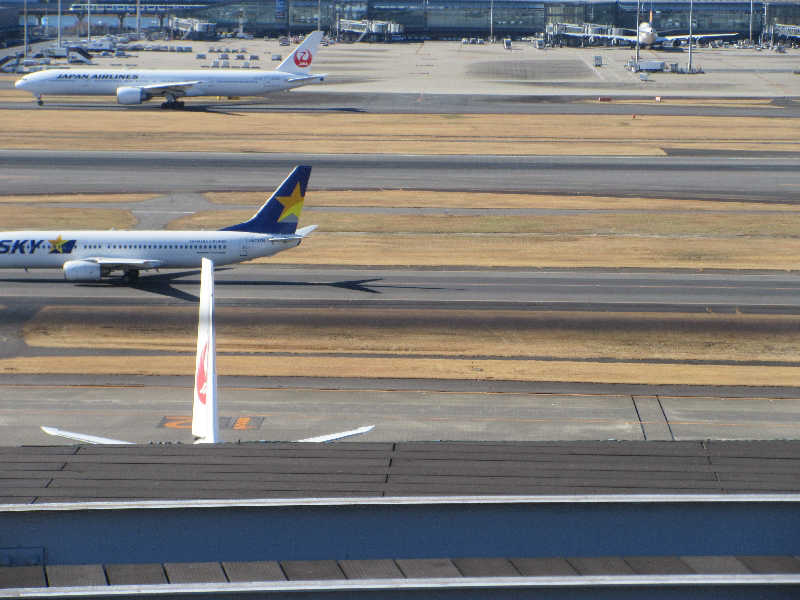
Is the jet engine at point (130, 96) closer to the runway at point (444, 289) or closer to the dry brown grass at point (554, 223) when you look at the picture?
the dry brown grass at point (554, 223)

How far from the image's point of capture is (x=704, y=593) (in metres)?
14.8

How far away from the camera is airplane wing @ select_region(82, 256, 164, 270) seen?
6009cm

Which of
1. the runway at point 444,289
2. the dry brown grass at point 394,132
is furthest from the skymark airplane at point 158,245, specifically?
the dry brown grass at point 394,132

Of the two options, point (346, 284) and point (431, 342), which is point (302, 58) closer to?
point (346, 284)

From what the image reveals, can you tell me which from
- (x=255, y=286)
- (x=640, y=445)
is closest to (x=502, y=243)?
(x=255, y=286)

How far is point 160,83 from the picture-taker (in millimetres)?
145375

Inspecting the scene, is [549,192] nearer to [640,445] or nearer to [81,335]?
[81,335]

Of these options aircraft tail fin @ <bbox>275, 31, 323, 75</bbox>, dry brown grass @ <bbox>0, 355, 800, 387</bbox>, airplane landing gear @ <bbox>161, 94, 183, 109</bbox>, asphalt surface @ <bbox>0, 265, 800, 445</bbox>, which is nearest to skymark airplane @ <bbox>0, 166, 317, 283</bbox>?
asphalt surface @ <bbox>0, 265, 800, 445</bbox>

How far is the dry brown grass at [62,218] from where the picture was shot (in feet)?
260

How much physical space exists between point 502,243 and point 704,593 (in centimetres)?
6079

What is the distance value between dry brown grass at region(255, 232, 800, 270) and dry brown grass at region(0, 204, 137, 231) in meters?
16.5

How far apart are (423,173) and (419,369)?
57289mm

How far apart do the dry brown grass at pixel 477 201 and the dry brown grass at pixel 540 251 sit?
11487 mm

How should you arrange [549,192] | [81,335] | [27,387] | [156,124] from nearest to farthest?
[27,387] → [81,335] → [549,192] → [156,124]
